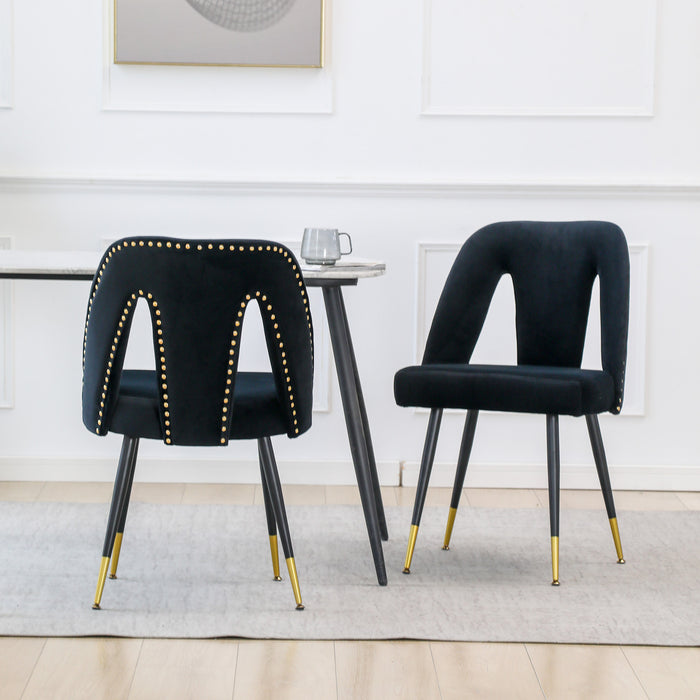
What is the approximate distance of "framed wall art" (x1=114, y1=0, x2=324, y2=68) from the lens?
9.73 ft

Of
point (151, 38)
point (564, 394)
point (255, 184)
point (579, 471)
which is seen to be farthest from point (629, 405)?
point (151, 38)

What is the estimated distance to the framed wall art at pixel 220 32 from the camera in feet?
9.73

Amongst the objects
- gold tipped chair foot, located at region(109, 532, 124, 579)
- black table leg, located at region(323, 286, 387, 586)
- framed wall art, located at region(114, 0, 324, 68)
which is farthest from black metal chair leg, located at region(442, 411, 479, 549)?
framed wall art, located at region(114, 0, 324, 68)

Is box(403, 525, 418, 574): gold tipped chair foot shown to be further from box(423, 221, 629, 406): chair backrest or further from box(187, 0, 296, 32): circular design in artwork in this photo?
box(187, 0, 296, 32): circular design in artwork

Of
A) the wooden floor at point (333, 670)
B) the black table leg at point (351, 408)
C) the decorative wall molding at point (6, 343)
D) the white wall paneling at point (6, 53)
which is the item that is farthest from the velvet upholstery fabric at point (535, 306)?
the white wall paneling at point (6, 53)

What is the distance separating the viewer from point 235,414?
6.49 feet

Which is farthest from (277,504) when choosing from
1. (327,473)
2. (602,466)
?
(327,473)

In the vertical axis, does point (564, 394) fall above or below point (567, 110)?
below

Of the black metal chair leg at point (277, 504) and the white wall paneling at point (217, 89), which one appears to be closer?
the black metal chair leg at point (277, 504)

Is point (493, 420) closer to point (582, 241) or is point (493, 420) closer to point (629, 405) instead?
point (629, 405)

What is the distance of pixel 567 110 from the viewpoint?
3.04 meters

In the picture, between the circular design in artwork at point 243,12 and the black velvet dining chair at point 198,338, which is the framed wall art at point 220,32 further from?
the black velvet dining chair at point 198,338

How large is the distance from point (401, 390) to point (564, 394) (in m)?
0.36

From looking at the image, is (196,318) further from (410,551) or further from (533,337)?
(533,337)
